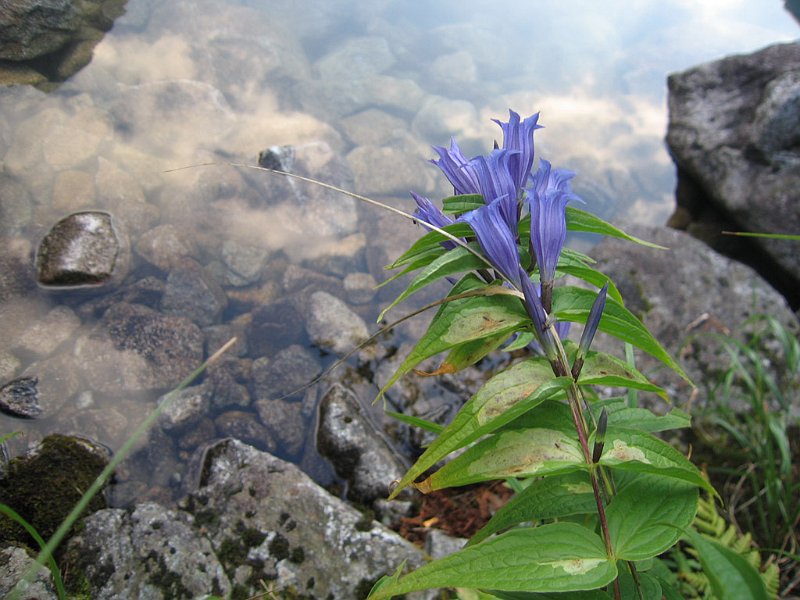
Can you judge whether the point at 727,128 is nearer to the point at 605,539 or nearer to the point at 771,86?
the point at 771,86

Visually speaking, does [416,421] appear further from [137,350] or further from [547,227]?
[137,350]

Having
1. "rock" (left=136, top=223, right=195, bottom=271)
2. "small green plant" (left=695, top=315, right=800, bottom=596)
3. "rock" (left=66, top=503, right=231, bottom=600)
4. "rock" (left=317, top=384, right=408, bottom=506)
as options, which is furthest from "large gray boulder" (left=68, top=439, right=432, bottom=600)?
"rock" (left=136, top=223, right=195, bottom=271)

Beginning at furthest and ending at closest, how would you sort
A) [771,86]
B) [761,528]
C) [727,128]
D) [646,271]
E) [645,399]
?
[727,128], [771,86], [646,271], [645,399], [761,528]

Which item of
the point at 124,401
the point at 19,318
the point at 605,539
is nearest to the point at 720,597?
the point at 605,539

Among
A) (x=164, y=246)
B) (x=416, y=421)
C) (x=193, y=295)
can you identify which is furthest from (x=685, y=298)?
(x=164, y=246)

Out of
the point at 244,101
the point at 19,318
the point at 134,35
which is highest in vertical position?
the point at 134,35

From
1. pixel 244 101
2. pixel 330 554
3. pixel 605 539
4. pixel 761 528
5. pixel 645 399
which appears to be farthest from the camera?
pixel 244 101

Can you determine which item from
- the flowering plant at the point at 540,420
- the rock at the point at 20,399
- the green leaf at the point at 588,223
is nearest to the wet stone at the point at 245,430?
the rock at the point at 20,399

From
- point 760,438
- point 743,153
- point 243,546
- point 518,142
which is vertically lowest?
point 243,546
